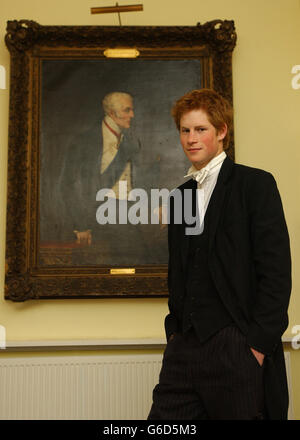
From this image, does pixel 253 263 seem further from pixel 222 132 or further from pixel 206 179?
pixel 222 132

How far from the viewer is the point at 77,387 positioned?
3.65 metres

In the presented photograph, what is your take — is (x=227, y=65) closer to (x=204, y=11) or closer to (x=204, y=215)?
(x=204, y=11)

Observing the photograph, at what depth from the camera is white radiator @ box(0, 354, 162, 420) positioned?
Answer: 3.62 m

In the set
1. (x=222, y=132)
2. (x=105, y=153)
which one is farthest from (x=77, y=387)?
(x=222, y=132)

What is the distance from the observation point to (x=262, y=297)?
6.70ft

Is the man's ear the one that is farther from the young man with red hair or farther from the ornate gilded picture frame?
the ornate gilded picture frame

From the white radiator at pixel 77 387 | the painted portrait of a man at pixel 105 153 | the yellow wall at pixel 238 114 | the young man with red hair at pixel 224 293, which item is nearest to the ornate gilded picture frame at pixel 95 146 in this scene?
the painted portrait of a man at pixel 105 153

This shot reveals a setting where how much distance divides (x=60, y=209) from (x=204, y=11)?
6.68ft

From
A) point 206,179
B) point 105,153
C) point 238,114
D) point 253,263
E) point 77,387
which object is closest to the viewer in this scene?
point 253,263

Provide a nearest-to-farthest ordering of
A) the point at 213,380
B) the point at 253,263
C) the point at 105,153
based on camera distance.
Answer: the point at 213,380 → the point at 253,263 → the point at 105,153

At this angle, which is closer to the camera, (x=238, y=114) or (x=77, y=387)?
(x=77, y=387)

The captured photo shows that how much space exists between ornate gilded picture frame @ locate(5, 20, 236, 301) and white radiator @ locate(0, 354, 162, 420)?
0.49 m

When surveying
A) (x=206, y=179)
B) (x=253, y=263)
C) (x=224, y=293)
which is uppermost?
(x=206, y=179)

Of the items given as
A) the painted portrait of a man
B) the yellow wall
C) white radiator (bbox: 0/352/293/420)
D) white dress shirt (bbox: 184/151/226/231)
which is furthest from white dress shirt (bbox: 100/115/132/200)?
white dress shirt (bbox: 184/151/226/231)
